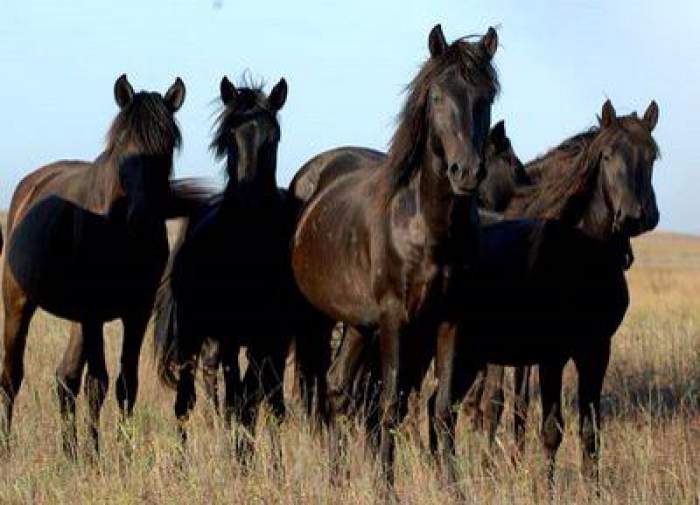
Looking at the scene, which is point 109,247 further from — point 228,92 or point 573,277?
point 573,277

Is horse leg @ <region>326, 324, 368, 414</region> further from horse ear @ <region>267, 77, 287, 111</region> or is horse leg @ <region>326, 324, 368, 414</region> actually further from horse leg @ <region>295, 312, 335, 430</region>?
horse ear @ <region>267, 77, 287, 111</region>

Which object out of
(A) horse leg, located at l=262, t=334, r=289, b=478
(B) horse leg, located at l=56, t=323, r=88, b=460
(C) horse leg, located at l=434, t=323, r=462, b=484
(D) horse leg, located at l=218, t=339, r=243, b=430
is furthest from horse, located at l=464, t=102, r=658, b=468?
(B) horse leg, located at l=56, t=323, r=88, b=460

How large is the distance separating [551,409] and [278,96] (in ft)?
8.75

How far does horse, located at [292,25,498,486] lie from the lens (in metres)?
6.09

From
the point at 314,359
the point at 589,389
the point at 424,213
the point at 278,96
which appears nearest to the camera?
the point at 424,213

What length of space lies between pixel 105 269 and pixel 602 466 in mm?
3153

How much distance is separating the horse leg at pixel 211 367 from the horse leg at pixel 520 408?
6.89ft

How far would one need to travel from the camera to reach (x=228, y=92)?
7961mm

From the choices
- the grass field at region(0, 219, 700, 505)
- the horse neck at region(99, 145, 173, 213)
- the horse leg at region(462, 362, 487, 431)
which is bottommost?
the grass field at region(0, 219, 700, 505)

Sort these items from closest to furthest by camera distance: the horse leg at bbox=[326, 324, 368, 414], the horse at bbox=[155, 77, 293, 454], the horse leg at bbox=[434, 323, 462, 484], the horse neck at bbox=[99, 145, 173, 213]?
the horse leg at bbox=[434, 323, 462, 484]
the horse neck at bbox=[99, 145, 173, 213]
the horse at bbox=[155, 77, 293, 454]
the horse leg at bbox=[326, 324, 368, 414]

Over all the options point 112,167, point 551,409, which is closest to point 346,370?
point 551,409

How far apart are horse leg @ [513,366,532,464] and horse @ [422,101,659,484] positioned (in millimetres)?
157

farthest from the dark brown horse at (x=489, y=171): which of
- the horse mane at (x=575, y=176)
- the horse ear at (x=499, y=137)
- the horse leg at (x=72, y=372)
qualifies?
the horse leg at (x=72, y=372)

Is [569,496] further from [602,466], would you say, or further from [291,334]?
[291,334]
